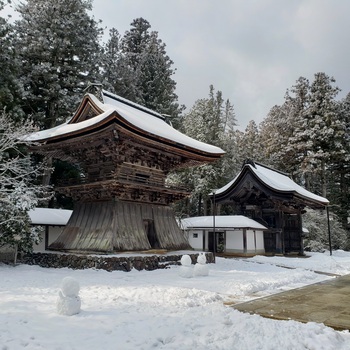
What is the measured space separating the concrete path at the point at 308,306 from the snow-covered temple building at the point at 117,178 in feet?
23.6

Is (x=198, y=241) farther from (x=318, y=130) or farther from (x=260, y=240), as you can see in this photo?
(x=318, y=130)

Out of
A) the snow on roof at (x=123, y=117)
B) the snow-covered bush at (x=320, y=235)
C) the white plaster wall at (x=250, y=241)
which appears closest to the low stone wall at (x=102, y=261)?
the snow on roof at (x=123, y=117)

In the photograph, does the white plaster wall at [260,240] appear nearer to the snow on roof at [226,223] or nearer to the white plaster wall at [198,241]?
the snow on roof at [226,223]

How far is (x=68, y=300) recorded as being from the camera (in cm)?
611

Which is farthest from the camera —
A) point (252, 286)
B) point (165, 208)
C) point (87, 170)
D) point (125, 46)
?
point (125, 46)

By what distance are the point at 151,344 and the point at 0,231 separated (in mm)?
10650

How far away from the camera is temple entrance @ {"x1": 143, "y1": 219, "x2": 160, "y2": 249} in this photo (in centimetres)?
1606

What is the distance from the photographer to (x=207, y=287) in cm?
962

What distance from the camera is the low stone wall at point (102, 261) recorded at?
40.4 feet

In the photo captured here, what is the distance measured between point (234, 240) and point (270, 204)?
4.10 m

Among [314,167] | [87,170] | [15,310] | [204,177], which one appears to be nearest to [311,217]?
[314,167]

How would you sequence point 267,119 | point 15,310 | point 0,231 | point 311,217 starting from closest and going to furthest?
1. point 15,310
2. point 0,231
3. point 311,217
4. point 267,119

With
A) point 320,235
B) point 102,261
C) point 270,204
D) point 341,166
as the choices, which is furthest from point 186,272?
point 341,166

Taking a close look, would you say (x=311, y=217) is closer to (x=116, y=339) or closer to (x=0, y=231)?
(x=0, y=231)
